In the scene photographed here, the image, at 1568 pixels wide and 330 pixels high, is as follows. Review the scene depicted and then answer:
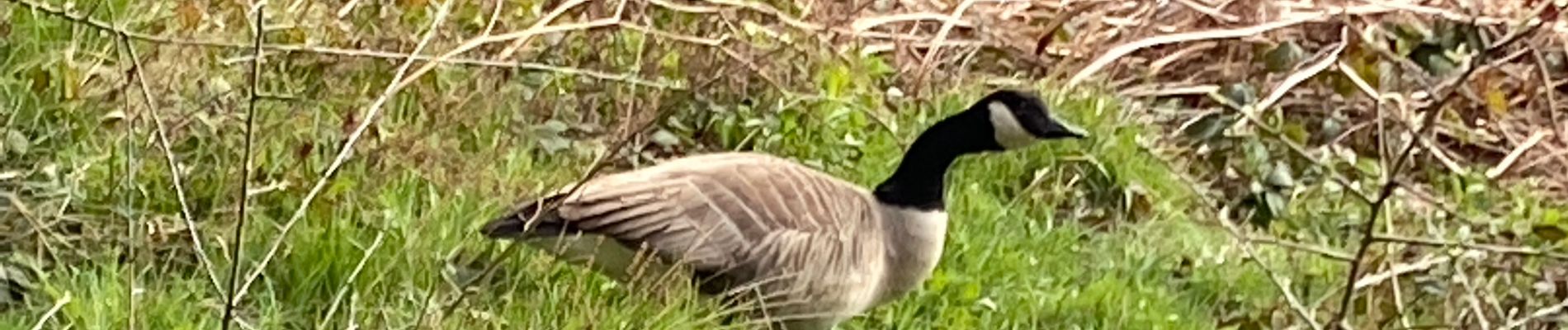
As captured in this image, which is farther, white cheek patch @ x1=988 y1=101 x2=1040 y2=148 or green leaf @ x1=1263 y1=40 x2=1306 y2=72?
green leaf @ x1=1263 y1=40 x2=1306 y2=72

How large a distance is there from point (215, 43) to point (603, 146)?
1.73 metres

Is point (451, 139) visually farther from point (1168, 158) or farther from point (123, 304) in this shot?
point (1168, 158)

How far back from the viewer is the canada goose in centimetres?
461

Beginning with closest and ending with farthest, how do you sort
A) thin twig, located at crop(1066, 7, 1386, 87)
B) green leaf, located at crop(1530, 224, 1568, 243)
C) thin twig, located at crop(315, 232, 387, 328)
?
thin twig, located at crop(315, 232, 387, 328) → green leaf, located at crop(1530, 224, 1568, 243) → thin twig, located at crop(1066, 7, 1386, 87)

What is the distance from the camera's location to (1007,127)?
521cm

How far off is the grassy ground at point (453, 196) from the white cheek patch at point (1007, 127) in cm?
35

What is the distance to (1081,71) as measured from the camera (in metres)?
7.72

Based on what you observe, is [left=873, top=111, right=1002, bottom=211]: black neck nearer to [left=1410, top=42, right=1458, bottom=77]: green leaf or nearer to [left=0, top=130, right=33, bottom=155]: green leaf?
[left=0, top=130, right=33, bottom=155]: green leaf

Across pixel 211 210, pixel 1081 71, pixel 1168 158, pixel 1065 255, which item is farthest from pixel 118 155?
pixel 1081 71

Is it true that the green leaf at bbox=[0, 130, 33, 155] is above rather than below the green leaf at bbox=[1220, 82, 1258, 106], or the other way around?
above

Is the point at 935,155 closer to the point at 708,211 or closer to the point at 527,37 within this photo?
the point at 708,211

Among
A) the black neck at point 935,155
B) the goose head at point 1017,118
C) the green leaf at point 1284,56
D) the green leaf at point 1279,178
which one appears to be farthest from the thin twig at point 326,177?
the green leaf at point 1284,56

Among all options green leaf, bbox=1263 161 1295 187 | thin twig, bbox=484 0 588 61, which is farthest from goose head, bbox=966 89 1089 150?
green leaf, bbox=1263 161 1295 187

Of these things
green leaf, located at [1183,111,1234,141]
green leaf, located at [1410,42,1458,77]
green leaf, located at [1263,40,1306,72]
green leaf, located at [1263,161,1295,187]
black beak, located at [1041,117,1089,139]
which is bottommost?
green leaf, located at [1410,42,1458,77]
